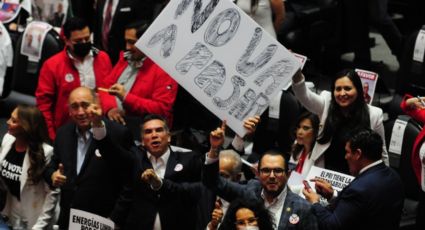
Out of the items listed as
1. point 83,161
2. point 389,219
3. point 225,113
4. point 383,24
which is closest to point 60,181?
point 83,161

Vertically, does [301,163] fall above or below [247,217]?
below

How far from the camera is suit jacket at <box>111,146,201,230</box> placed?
7.11 m

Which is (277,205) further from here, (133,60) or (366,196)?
(133,60)

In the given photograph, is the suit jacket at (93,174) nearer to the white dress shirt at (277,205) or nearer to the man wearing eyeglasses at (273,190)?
the man wearing eyeglasses at (273,190)

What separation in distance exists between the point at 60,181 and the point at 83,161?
0.36m

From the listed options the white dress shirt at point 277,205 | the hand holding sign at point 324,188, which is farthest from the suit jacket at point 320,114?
the white dress shirt at point 277,205

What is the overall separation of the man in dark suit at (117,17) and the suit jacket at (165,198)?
275 centimetres

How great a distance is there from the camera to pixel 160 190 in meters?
7.03

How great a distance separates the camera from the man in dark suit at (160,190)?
7.12m

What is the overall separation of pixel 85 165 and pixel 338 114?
5.62ft

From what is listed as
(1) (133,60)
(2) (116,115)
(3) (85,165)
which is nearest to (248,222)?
(3) (85,165)

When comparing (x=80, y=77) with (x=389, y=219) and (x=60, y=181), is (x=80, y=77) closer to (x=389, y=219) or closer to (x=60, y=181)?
(x=60, y=181)

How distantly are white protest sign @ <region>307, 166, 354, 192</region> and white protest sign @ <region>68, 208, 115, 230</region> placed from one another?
4.29 feet

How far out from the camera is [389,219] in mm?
6512
